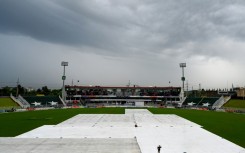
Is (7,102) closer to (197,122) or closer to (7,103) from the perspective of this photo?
(7,103)

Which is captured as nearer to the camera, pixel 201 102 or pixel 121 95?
pixel 201 102

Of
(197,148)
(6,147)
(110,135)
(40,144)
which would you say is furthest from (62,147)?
(197,148)

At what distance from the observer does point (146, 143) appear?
3108cm

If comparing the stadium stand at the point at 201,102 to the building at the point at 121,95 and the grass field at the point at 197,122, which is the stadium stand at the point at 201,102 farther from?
the grass field at the point at 197,122

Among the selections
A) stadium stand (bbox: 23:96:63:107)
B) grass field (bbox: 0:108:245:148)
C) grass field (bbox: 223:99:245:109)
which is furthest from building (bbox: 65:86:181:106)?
grass field (bbox: 0:108:245:148)

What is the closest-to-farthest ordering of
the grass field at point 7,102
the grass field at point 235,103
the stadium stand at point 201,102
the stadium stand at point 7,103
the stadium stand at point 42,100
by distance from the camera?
the stadium stand at point 7,103 → the grass field at point 7,102 → the grass field at point 235,103 → the stadium stand at point 201,102 → the stadium stand at point 42,100

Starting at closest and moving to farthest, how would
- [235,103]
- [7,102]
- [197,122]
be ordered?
[197,122]
[7,102]
[235,103]

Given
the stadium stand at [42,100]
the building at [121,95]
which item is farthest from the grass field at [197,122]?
the building at [121,95]

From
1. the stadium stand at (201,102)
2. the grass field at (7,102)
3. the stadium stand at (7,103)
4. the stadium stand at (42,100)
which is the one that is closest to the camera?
the stadium stand at (7,103)

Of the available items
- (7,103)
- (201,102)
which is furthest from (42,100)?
(201,102)

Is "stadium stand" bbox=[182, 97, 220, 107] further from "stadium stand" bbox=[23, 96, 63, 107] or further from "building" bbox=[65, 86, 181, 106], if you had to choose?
"stadium stand" bbox=[23, 96, 63, 107]

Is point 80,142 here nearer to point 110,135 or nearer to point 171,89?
point 110,135

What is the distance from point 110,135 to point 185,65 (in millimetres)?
102245

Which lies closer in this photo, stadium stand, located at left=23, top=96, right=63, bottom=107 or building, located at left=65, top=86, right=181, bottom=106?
stadium stand, located at left=23, top=96, right=63, bottom=107
